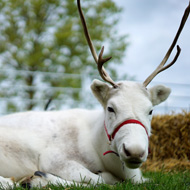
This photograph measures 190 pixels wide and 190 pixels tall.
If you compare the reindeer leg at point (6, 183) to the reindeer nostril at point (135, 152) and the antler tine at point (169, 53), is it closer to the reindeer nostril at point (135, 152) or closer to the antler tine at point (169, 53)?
the reindeer nostril at point (135, 152)

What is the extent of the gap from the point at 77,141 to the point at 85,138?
0.34ft

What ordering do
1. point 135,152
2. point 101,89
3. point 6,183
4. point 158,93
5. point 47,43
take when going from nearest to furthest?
1. point 135,152
2. point 6,183
3. point 101,89
4. point 158,93
5. point 47,43

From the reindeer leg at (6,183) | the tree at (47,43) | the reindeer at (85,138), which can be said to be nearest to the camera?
the reindeer leg at (6,183)

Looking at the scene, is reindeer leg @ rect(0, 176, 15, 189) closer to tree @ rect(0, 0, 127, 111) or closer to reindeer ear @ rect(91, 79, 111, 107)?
reindeer ear @ rect(91, 79, 111, 107)

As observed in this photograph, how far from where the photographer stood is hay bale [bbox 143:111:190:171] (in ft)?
19.5

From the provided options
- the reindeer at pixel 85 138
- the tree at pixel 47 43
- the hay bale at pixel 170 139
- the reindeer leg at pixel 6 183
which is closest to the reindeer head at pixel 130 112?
the reindeer at pixel 85 138

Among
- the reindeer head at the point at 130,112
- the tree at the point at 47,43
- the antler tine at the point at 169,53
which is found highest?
the antler tine at the point at 169,53

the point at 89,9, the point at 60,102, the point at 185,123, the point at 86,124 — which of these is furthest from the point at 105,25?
the point at 86,124

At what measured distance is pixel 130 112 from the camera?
2.87 metres

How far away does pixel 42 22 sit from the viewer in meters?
20.7

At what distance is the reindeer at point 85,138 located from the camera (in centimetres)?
290

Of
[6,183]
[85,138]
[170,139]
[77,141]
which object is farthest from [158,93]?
[170,139]

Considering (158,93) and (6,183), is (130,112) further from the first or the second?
(6,183)

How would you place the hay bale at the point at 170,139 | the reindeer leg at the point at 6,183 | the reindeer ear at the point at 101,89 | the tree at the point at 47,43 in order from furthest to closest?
the tree at the point at 47,43 → the hay bale at the point at 170,139 → the reindeer ear at the point at 101,89 → the reindeer leg at the point at 6,183
